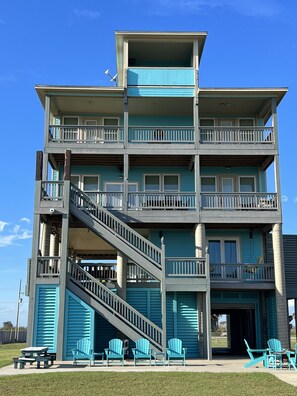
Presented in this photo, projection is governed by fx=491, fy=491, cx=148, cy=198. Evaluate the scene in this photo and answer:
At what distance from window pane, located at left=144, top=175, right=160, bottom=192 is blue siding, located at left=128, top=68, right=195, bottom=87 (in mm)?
4733

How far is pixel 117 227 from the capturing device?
20.9 meters

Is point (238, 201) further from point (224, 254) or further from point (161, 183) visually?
point (161, 183)

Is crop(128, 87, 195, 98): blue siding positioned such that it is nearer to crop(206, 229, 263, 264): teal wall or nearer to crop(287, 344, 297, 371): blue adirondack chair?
crop(206, 229, 263, 264): teal wall

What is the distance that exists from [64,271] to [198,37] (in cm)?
1349

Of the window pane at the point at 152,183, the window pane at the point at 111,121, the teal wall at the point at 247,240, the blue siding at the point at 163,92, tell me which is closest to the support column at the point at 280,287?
the teal wall at the point at 247,240

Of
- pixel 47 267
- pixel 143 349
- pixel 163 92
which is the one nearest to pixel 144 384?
pixel 143 349

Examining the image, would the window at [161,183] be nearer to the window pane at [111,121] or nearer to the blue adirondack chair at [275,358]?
the window pane at [111,121]

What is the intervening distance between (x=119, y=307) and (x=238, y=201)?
8059mm

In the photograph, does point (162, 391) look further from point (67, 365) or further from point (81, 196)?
point (81, 196)

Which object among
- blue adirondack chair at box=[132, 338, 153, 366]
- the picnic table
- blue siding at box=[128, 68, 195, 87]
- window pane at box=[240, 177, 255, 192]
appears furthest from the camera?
window pane at box=[240, 177, 255, 192]

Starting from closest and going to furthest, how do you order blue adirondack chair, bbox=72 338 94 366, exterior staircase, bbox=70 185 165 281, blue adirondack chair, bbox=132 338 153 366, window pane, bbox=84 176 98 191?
blue adirondack chair, bbox=132 338 153 366
blue adirondack chair, bbox=72 338 94 366
exterior staircase, bbox=70 185 165 281
window pane, bbox=84 176 98 191

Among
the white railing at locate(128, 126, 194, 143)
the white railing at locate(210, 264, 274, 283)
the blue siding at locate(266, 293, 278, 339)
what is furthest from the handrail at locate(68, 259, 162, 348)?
the white railing at locate(128, 126, 194, 143)

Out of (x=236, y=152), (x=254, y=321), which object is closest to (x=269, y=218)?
(x=236, y=152)

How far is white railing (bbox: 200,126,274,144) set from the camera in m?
23.9
